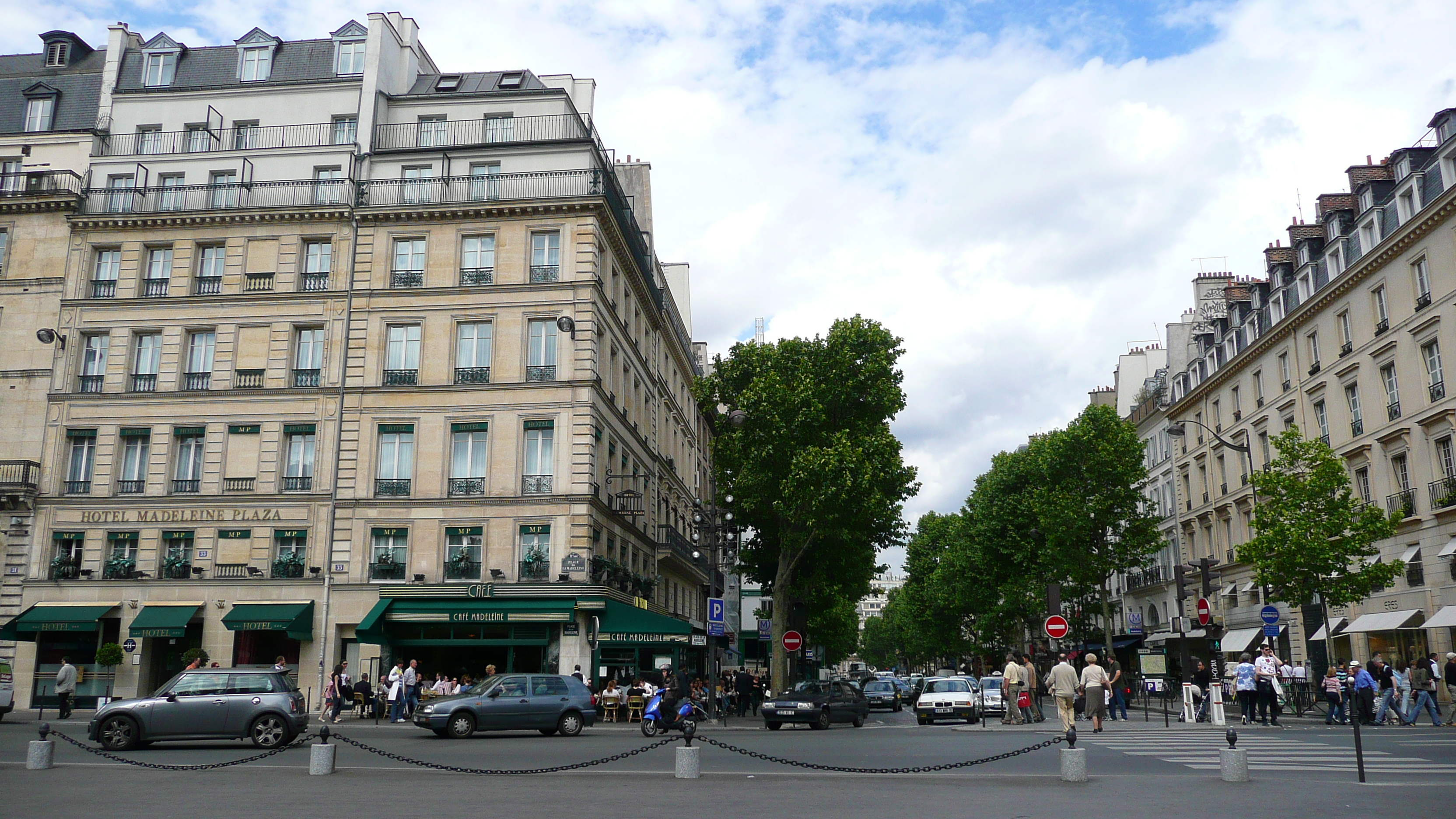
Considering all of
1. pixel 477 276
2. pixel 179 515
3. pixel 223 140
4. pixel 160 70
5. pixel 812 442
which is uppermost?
pixel 160 70

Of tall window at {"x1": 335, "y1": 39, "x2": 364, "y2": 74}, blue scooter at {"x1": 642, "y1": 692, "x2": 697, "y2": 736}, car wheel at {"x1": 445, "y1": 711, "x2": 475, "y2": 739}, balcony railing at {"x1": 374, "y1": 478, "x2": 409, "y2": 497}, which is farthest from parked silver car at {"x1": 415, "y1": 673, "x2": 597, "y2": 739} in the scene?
tall window at {"x1": 335, "y1": 39, "x2": 364, "y2": 74}

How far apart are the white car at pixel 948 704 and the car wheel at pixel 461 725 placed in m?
13.6

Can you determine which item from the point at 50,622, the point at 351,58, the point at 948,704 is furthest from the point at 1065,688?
the point at 351,58

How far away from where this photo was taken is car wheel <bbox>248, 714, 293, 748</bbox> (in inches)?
727

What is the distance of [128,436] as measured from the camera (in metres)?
33.8

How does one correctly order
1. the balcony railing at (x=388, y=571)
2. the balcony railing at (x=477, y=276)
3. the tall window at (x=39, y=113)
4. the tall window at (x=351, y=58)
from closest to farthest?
1. the balcony railing at (x=388, y=571)
2. the balcony railing at (x=477, y=276)
3. the tall window at (x=351, y=58)
4. the tall window at (x=39, y=113)

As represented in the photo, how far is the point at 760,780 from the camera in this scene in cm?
1323

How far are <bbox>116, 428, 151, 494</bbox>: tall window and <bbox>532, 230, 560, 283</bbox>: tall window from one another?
43.7 feet

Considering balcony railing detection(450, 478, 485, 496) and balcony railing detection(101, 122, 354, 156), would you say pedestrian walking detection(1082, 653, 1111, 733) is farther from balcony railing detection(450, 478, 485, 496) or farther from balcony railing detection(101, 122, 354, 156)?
balcony railing detection(101, 122, 354, 156)

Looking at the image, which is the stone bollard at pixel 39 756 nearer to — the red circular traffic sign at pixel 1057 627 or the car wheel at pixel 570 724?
the car wheel at pixel 570 724

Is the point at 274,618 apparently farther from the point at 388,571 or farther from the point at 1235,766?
the point at 1235,766

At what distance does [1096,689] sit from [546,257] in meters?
20.7

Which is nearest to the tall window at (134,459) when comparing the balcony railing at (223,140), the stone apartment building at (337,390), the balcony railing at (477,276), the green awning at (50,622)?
the stone apartment building at (337,390)

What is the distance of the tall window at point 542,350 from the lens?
32.8m
